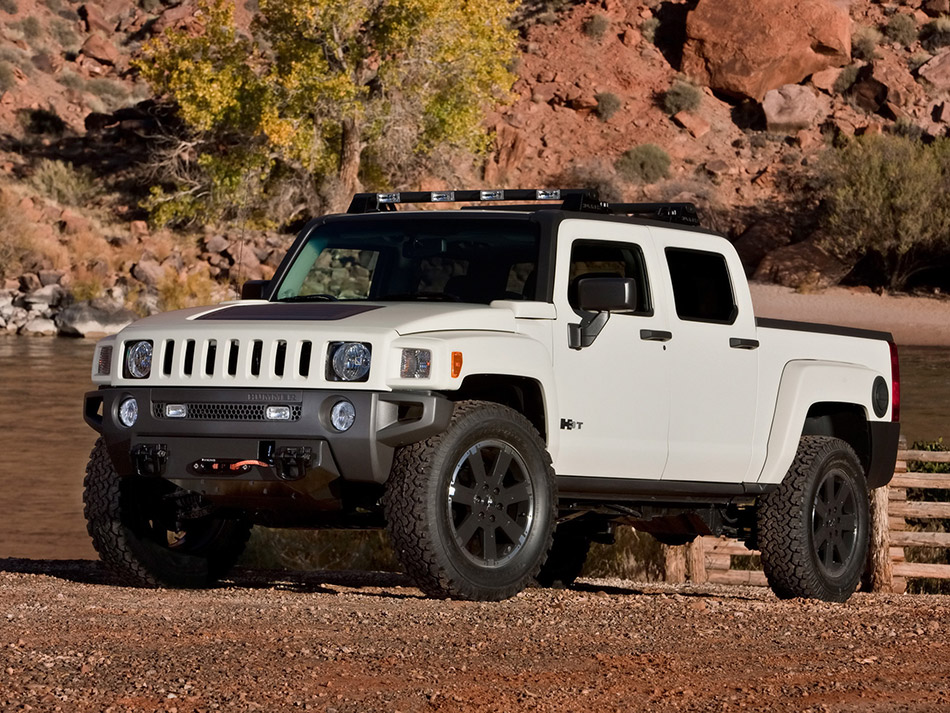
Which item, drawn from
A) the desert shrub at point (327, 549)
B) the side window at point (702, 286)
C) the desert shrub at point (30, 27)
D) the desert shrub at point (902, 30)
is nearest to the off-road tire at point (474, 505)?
the side window at point (702, 286)

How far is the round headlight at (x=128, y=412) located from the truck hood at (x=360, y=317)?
36 centimetres

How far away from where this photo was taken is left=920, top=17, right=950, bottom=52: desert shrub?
6159 centimetres

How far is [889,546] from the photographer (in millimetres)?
12656

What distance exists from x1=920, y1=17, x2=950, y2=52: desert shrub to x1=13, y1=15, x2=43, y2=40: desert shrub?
36.9 meters

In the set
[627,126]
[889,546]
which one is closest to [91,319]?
[627,126]

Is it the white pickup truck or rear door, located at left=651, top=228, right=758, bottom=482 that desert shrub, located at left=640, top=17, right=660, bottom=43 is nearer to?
the white pickup truck

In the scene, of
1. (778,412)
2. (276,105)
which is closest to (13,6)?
(276,105)

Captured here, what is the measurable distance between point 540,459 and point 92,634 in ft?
7.47

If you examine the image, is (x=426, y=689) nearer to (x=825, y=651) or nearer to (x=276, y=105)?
(x=825, y=651)

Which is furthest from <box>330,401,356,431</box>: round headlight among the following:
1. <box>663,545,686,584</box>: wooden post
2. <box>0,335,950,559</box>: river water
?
<box>0,335,950,559</box>: river water

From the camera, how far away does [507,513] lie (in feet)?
25.3

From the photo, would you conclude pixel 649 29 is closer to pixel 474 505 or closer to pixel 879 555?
pixel 879 555

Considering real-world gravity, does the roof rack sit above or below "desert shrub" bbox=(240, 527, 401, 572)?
above

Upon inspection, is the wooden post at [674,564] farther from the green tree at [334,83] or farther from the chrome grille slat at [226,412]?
the green tree at [334,83]
